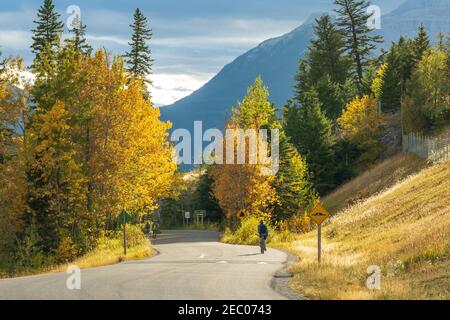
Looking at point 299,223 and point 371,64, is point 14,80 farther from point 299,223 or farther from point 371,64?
point 371,64

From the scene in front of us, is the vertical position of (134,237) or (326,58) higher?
(326,58)

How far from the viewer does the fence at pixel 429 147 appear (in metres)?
57.7

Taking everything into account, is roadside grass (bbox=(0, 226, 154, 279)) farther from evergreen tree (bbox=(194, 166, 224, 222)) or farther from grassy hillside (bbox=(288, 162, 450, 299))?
evergreen tree (bbox=(194, 166, 224, 222))

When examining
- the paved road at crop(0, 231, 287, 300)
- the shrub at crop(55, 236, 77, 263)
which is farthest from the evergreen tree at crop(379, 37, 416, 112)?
the paved road at crop(0, 231, 287, 300)

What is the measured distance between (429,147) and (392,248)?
37.4 metres

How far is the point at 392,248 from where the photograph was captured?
88.3ft

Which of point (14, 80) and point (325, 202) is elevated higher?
point (14, 80)

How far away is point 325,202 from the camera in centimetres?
7044

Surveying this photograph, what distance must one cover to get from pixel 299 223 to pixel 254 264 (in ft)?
103

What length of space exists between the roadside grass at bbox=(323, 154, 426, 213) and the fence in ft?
2.97

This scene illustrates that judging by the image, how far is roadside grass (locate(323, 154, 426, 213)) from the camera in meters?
63.6

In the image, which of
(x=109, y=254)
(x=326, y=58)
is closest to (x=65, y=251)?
(x=109, y=254)

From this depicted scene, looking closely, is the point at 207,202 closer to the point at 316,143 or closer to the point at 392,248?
the point at 316,143
